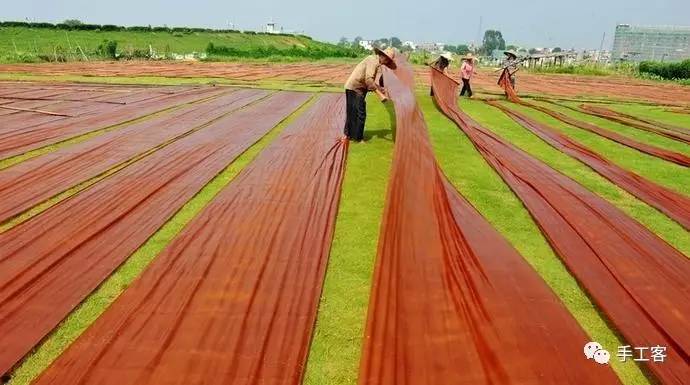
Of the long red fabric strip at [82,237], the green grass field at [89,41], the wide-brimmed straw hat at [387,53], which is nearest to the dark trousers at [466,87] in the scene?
the wide-brimmed straw hat at [387,53]

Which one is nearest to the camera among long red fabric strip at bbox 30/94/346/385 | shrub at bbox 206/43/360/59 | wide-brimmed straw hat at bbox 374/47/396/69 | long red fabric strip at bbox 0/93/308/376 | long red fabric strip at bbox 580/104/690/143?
long red fabric strip at bbox 30/94/346/385

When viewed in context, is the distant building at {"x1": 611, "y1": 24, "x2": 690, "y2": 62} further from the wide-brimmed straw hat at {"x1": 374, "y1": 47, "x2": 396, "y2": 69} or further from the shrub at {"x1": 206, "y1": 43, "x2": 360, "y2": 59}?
the wide-brimmed straw hat at {"x1": 374, "y1": 47, "x2": 396, "y2": 69}

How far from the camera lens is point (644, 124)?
9188 millimetres

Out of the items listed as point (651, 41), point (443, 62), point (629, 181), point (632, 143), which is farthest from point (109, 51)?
point (651, 41)

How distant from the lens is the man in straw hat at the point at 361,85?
631 centimetres

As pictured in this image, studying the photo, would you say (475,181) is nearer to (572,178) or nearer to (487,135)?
(572,178)

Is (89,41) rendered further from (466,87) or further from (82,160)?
(82,160)

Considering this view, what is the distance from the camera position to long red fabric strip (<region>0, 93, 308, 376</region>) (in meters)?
2.44

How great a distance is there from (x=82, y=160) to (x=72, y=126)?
7.88 feet

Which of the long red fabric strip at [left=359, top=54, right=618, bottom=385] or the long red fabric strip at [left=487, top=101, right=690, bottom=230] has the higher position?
the long red fabric strip at [left=487, top=101, right=690, bottom=230]

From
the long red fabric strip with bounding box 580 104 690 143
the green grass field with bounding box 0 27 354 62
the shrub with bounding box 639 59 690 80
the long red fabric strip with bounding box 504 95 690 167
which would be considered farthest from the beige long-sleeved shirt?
the shrub with bounding box 639 59 690 80

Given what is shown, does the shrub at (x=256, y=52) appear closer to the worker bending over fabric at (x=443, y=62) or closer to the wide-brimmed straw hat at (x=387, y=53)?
the worker bending over fabric at (x=443, y=62)

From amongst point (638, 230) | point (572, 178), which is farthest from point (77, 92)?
point (638, 230)

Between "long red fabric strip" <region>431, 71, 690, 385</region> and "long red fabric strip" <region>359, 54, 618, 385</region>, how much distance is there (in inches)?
13.3
